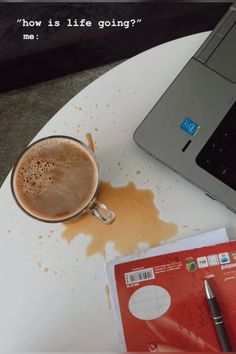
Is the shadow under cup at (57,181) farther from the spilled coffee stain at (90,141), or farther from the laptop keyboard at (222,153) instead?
the laptop keyboard at (222,153)

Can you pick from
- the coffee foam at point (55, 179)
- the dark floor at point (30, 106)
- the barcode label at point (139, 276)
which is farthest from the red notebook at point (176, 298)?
the dark floor at point (30, 106)

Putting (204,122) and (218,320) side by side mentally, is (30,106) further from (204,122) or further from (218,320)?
(218,320)

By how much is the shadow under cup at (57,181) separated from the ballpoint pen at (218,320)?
18 cm

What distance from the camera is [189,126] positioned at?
781mm

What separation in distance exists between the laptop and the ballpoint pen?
0.13 metres

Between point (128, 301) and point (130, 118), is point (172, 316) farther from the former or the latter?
point (130, 118)

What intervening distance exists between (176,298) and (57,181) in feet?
0.77

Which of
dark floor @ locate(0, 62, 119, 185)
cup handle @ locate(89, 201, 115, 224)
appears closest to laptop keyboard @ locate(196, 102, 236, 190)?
cup handle @ locate(89, 201, 115, 224)

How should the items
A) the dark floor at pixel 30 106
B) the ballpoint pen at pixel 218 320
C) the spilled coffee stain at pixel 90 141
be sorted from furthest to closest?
the dark floor at pixel 30 106, the spilled coffee stain at pixel 90 141, the ballpoint pen at pixel 218 320

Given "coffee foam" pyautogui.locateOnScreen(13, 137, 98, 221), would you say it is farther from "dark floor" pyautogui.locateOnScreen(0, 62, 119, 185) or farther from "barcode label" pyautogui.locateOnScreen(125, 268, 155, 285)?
"dark floor" pyautogui.locateOnScreen(0, 62, 119, 185)

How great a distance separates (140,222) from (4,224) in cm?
20

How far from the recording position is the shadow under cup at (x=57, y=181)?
751mm

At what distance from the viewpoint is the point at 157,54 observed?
84 centimetres

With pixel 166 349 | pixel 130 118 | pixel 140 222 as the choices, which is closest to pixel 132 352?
pixel 166 349
